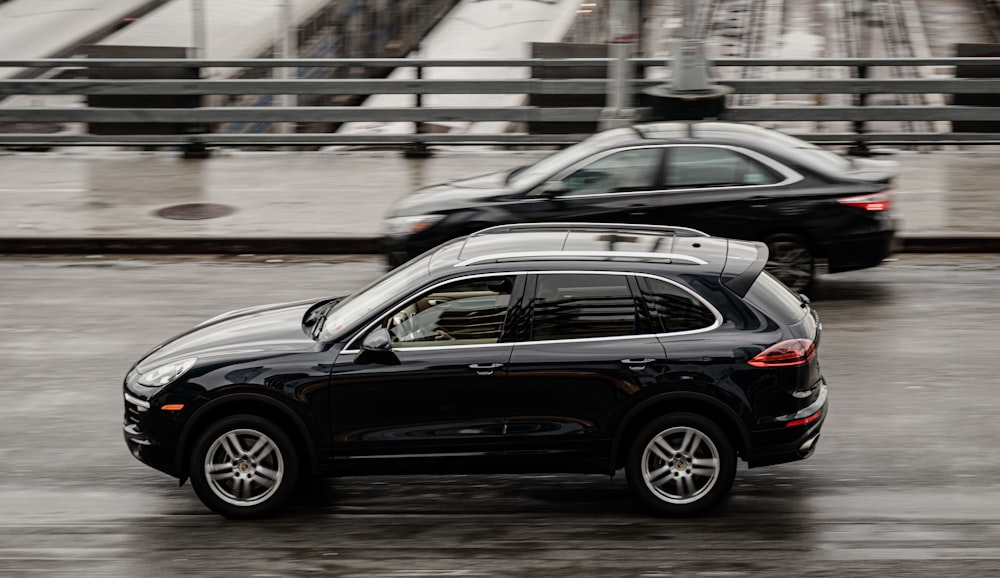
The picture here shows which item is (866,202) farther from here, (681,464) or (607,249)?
(681,464)

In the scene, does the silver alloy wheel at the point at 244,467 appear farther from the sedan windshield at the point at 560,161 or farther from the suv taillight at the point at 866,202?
the suv taillight at the point at 866,202

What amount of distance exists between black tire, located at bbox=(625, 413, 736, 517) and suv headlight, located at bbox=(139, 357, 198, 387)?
100 inches

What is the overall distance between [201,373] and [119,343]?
4.05 meters

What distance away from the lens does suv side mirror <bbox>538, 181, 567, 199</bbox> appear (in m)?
11.6

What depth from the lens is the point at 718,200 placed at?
37.8ft

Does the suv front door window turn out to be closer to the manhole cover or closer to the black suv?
the black suv

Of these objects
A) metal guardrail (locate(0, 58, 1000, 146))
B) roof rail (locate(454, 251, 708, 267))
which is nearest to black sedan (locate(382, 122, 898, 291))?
roof rail (locate(454, 251, 708, 267))

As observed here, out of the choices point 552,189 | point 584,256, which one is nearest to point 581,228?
point 584,256

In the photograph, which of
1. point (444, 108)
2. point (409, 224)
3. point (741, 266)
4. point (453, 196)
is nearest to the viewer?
point (741, 266)

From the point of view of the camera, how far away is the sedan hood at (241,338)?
289 inches

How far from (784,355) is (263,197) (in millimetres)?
10492

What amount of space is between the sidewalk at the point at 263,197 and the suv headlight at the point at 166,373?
6916 millimetres

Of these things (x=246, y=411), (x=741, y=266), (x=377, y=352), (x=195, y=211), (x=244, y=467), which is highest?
(x=741, y=266)

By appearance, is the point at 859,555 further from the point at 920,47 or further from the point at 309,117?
the point at 920,47
